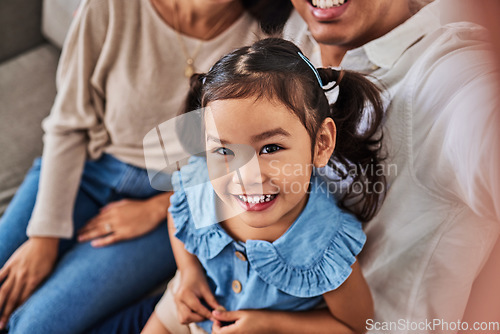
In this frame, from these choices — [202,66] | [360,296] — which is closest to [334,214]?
[360,296]

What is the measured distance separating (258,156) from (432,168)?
0.58ft

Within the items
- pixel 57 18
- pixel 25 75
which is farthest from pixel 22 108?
pixel 57 18

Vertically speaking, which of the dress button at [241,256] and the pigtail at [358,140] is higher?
the pigtail at [358,140]

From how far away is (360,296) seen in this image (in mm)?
426

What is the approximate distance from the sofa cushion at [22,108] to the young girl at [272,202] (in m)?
0.39

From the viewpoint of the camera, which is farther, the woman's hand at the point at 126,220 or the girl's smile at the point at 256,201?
the woman's hand at the point at 126,220

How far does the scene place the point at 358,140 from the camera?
395 millimetres

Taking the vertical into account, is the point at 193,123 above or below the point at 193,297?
above

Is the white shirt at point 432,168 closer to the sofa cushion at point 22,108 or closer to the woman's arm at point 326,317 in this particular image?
the woman's arm at point 326,317

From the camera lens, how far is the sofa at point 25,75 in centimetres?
73

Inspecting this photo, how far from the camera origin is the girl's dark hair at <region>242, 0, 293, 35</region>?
39 cm

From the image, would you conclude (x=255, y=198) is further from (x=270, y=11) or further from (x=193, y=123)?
(x=270, y=11)

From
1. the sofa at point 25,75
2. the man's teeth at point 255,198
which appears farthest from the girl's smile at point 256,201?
the sofa at point 25,75

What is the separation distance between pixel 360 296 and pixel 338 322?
0.03 meters
